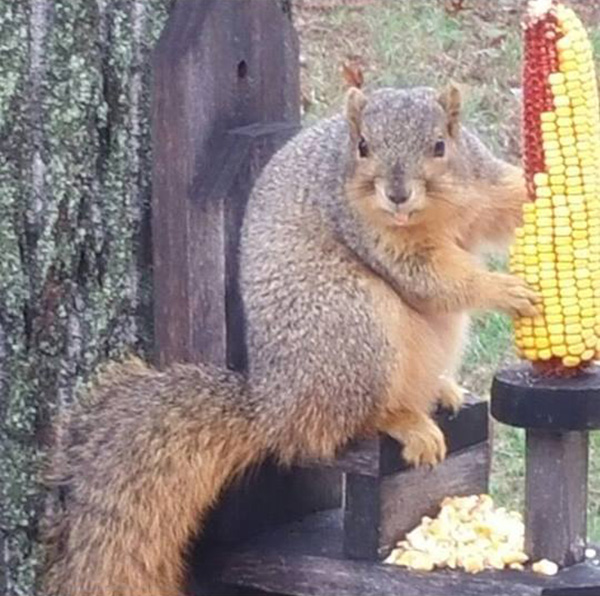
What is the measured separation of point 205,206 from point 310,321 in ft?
0.64

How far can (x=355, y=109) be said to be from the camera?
2.40 meters

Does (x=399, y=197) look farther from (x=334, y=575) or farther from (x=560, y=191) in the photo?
(x=334, y=575)

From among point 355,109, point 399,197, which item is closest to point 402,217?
point 399,197

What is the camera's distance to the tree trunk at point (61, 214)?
7.93ft

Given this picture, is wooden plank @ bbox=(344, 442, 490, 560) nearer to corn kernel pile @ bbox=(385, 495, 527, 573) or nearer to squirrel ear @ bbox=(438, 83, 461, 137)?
corn kernel pile @ bbox=(385, 495, 527, 573)

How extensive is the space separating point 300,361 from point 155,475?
0.24 meters

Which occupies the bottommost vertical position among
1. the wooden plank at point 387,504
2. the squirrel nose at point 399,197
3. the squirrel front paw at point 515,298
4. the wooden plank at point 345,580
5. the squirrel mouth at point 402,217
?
the wooden plank at point 345,580

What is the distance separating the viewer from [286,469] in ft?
8.35

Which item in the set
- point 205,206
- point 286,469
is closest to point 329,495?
point 286,469

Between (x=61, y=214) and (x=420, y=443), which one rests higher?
(x=61, y=214)

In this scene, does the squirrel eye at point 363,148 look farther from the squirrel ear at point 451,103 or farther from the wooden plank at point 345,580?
the wooden plank at point 345,580

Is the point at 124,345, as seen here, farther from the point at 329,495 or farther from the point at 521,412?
the point at 521,412

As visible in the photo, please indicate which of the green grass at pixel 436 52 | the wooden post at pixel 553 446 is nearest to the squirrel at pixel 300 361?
the wooden post at pixel 553 446

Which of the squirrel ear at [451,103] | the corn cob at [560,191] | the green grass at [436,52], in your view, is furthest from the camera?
the green grass at [436,52]
